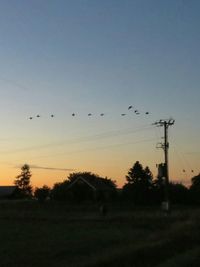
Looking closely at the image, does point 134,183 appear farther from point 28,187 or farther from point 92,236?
point 28,187

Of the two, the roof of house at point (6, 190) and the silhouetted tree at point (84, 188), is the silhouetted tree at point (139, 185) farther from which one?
the roof of house at point (6, 190)

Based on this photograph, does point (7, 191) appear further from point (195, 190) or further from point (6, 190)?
point (195, 190)

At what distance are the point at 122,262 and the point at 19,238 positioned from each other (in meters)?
13.8

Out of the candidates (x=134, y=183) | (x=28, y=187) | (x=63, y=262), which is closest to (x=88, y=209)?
(x=134, y=183)

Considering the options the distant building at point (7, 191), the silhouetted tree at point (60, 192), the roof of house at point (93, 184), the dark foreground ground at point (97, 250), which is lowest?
the dark foreground ground at point (97, 250)

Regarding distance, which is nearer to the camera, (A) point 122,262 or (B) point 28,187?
(A) point 122,262

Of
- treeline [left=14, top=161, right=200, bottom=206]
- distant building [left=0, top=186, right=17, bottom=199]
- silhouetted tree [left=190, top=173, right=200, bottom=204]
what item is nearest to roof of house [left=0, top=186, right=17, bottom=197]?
distant building [left=0, top=186, right=17, bottom=199]

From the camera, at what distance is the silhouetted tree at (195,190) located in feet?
307

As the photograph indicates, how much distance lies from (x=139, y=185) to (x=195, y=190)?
46.5ft

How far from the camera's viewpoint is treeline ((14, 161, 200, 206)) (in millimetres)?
87250

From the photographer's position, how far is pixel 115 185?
113 m

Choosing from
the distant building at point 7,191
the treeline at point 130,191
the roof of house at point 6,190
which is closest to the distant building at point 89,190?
the treeline at point 130,191

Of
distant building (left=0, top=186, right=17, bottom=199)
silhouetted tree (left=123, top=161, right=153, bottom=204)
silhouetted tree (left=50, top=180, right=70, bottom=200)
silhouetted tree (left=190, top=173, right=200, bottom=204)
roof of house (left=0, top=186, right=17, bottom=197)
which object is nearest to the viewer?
silhouetted tree (left=123, top=161, right=153, bottom=204)

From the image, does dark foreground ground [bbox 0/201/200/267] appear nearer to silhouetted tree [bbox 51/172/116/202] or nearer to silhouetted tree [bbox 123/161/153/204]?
silhouetted tree [bbox 123/161/153/204]
